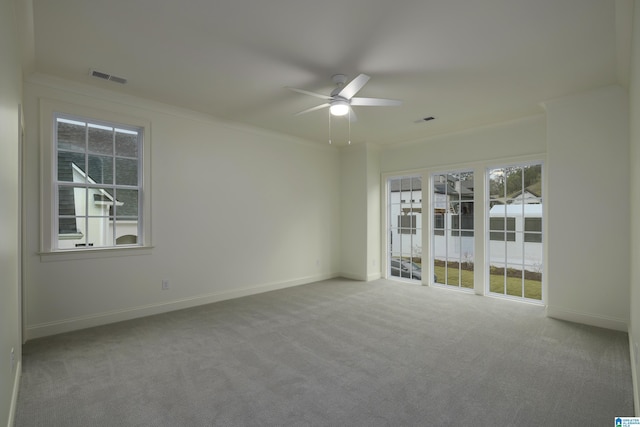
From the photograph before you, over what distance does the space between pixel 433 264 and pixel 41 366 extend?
17.8 ft

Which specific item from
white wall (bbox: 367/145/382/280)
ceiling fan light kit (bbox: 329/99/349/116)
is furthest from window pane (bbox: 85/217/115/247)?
white wall (bbox: 367/145/382/280)

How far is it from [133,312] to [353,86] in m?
3.73

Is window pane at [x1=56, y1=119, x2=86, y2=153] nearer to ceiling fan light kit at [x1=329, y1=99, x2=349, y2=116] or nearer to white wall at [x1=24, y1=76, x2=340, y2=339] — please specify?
white wall at [x1=24, y1=76, x2=340, y2=339]

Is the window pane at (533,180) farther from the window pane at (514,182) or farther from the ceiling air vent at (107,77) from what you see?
the ceiling air vent at (107,77)

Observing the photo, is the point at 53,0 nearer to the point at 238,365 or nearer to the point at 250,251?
the point at 238,365

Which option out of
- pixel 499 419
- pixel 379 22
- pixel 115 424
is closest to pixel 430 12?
pixel 379 22

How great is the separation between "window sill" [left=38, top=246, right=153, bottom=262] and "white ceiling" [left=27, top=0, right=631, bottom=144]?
1889mm

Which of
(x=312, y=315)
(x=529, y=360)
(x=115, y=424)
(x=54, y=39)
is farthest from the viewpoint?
(x=312, y=315)

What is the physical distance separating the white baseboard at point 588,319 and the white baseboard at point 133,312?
12.9ft

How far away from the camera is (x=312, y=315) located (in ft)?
13.2

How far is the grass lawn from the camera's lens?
4.59 meters

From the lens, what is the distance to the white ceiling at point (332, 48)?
227 cm

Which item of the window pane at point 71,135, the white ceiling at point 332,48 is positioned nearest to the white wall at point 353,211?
the white ceiling at point 332,48

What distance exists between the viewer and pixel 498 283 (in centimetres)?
494
